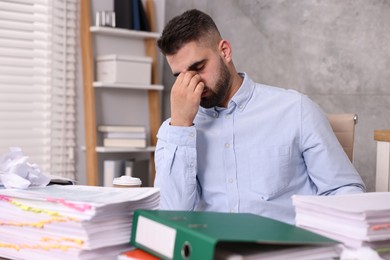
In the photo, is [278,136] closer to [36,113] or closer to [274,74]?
[274,74]

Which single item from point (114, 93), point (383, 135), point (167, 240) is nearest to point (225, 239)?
point (167, 240)

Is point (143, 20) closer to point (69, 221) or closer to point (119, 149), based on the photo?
point (119, 149)

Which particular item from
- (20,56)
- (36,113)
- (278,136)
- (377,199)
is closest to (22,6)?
(20,56)

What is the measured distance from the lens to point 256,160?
1825mm

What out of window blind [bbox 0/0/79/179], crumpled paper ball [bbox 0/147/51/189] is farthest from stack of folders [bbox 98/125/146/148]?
crumpled paper ball [bbox 0/147/51/189]

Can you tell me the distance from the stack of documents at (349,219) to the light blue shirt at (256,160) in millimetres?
750

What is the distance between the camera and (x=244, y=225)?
2.82 feet

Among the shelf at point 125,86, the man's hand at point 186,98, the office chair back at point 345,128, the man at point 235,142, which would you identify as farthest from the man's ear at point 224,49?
the shelf at point 125,86

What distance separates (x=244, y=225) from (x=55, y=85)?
3.31 metres

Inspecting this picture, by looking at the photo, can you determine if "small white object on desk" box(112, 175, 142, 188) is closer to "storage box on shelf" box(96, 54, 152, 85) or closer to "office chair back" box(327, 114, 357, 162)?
"office chair back" box(327, 114, 357, 162)

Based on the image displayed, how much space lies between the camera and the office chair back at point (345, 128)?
1978 millimetres

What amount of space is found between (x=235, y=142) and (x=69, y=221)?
0.99m

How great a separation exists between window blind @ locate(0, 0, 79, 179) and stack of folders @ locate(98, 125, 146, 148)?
0.23m

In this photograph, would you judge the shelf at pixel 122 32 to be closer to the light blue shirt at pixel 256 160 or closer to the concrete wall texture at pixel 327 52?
the concrete wall texture at pixel 327 52
